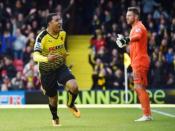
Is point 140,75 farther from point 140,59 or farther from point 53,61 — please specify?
point 53,61

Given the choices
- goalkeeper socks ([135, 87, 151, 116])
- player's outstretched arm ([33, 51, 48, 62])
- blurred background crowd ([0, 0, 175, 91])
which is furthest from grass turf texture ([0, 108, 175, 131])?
blurred background crowd ([0, 0, 175, 91])

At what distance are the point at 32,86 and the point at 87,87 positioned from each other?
2909 millimetres

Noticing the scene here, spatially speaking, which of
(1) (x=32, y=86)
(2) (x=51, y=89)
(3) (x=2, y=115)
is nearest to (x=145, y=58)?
(2) (x=51, y=89)

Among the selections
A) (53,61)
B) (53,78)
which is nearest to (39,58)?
(53,61)

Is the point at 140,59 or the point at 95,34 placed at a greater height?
the point at 95,34

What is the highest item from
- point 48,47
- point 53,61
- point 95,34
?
point 95,34

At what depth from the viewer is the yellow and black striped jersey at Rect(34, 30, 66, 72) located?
12.0 metres

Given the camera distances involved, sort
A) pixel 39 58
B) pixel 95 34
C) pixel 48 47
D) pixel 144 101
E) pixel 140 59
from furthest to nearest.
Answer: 1. pixel 95 34
2. pixel 140 59
3. pixel 144 101
4. pixel 48 47
5. pixel 39 58

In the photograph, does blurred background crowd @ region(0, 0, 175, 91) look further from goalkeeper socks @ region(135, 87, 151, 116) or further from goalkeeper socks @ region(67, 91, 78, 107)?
goalkeeper socks @ region(67, 91, 78, 107)

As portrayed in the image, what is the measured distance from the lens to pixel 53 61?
12000 millimetres

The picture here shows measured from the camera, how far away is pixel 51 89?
1226cm

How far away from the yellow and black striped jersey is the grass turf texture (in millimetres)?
1120

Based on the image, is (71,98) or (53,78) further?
(71,98)

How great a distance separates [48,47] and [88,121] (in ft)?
6.84
